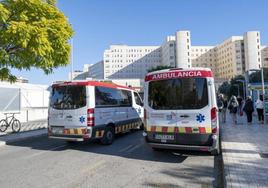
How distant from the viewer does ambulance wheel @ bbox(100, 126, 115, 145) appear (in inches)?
414

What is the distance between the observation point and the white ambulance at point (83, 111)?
959 centimetres

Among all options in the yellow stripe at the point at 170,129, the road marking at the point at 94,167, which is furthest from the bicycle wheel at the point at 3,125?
the yellow stripe at the point at 170,129

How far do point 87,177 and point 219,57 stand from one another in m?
137

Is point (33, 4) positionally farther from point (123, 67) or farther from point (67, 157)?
point (123, 67)

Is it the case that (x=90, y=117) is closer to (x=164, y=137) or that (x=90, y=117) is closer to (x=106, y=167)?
(x=106, y=167)

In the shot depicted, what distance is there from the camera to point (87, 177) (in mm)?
6301

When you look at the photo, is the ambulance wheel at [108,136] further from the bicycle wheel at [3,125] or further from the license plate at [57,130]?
the bicycle wheel at [3,125]

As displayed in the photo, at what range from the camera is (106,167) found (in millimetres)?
7188

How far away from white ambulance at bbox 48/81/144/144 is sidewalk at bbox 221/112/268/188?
4312mm

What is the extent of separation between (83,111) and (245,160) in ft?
17.6

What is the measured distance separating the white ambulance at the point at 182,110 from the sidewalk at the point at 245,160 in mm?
650

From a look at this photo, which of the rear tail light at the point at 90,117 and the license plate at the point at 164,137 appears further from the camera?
the rear tail light at the point at 90,117

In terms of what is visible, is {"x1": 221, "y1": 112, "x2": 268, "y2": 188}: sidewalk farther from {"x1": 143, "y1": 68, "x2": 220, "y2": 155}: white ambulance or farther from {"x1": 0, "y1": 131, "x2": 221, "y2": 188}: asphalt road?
{"x1": 143, "y1": 68, "x2": 220, "y2": 155}: white ambulance

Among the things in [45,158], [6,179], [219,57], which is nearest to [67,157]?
[45,158]
